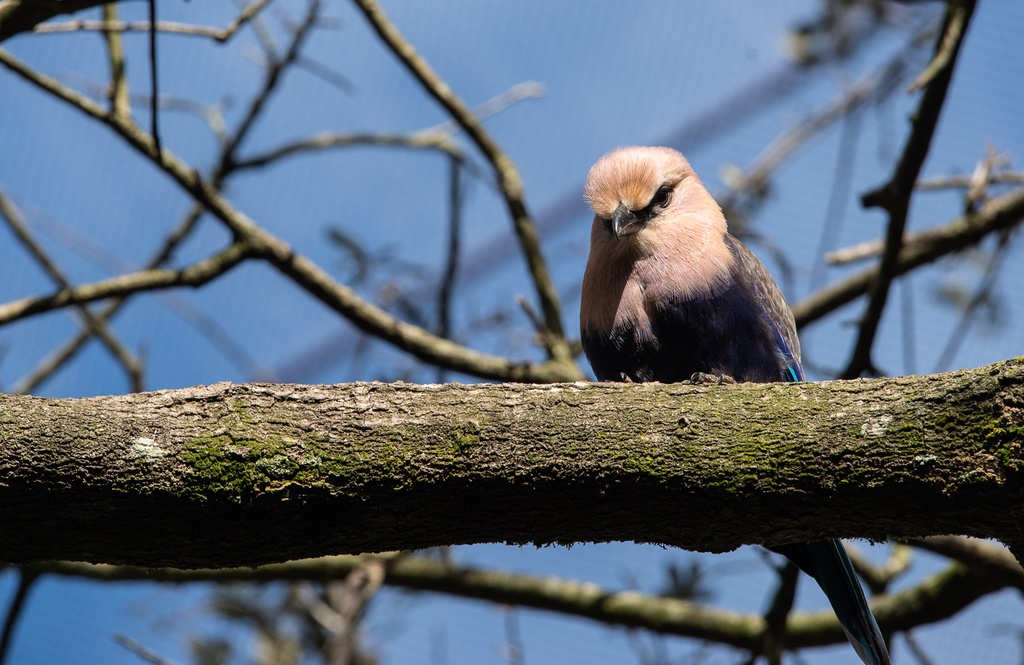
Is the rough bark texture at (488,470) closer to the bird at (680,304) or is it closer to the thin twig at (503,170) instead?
the bird at (680,304)

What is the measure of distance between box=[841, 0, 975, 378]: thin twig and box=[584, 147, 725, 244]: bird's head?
2.61 feet

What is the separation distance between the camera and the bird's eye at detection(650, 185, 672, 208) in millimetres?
4359

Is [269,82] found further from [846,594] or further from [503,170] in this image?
[846,594]

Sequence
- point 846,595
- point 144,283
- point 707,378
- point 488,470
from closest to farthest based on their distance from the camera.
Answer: point 488,470, point 707,378, point 846,595, point 144,283

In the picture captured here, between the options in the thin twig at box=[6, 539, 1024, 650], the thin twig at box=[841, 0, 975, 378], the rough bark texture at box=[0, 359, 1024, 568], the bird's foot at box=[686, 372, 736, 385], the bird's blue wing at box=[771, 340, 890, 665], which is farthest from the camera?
the thin twig at box=[6, 539, 1024, 650]

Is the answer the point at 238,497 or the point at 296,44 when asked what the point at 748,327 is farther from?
the point at 296,44

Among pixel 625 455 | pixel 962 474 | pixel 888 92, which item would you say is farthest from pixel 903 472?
pixel 888 92

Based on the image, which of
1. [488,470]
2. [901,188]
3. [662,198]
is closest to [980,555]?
[901,188]

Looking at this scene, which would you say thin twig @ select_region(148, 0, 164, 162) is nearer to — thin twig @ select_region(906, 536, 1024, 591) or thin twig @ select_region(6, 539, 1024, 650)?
thin twig @ select_region(6, 539, 1024, 650)

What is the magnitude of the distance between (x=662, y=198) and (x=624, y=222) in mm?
294

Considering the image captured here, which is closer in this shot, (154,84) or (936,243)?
(154,84)

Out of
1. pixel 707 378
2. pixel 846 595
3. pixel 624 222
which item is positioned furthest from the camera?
pixel 624 222

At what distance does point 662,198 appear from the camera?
441cm

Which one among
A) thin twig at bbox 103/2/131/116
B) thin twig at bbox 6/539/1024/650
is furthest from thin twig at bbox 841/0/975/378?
thin twig at bbox 103/2/131/116
